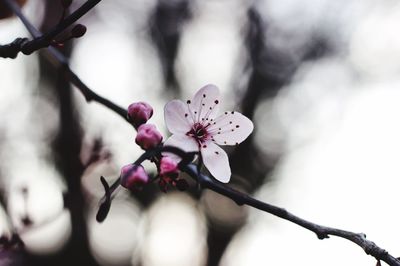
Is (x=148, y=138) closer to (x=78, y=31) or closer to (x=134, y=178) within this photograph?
(x=134, y=178)

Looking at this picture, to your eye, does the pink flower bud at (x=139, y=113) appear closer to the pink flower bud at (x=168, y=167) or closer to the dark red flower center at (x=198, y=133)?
the pink flower bud at (x=168, y=167)

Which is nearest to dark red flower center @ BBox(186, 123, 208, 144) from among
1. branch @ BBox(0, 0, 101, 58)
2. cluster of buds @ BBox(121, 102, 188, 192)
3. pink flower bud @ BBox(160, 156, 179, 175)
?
cluster of buds @ BBox(121, 102, 188, 192)

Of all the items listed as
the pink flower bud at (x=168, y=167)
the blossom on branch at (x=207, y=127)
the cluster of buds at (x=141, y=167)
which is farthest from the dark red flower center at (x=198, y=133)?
the pink flower bud at (x=168, y=167)

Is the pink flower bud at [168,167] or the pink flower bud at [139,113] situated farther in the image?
the pink flower bud at [139,113]

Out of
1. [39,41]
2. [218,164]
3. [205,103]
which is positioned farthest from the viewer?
[205,103]

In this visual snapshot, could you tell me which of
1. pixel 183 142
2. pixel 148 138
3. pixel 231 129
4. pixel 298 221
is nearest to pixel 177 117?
pixel 183 142

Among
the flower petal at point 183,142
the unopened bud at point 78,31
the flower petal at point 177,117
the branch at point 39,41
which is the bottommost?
the branch at point 39,41

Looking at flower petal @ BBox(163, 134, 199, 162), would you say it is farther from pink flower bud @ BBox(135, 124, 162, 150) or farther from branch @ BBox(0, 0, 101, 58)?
branch @ BBox(0, 0, 101, 58)

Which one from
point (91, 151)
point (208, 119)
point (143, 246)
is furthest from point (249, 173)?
point (208, 119)
